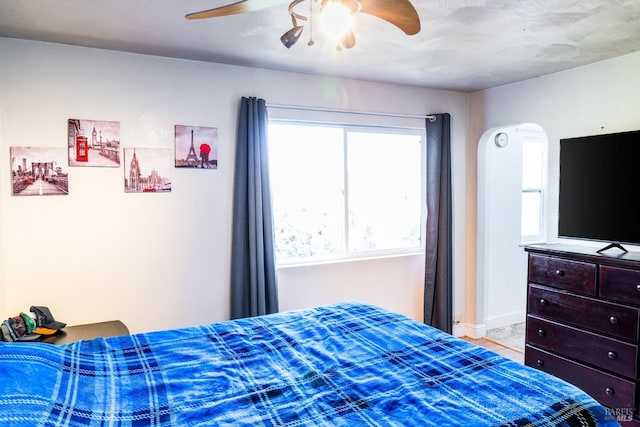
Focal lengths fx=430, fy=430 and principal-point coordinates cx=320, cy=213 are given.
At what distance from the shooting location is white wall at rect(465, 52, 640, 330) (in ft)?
10.1

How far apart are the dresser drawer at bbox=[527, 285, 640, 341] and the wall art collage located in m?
2.56

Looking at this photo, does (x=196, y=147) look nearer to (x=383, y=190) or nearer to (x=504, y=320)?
(x=383, y=190)

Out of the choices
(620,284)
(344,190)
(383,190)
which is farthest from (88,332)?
(620,284)

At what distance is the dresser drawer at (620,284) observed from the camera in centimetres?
251

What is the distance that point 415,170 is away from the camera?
424cm

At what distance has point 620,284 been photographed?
2582 millimetres

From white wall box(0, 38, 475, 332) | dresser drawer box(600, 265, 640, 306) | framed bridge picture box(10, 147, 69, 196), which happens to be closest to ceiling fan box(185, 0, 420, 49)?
white wall box(0, 38, 475, 332)

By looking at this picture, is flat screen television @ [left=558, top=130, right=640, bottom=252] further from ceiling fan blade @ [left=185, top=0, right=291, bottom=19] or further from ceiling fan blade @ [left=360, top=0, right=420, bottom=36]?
ceiling fan blade @ [left=185, top=0, right=291, bottom=19]

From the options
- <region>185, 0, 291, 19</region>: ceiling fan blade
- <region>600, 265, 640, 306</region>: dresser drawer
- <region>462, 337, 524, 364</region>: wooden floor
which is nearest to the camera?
<region>185, 0, 291, 19</region>: ceiling fan blade

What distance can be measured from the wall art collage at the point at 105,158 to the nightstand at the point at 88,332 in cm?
89

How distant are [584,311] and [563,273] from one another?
27cm

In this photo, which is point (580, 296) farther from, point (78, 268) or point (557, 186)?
point (78, 268)

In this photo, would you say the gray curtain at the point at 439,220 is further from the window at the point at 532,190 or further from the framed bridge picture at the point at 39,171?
the framed bridge picture at the point at 39,171

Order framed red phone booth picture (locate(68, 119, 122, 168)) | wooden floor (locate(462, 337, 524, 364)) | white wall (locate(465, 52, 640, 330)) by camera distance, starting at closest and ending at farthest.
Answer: framed red phone booth picture (locate(68, 119, 122, 168)) < white wall (locate(465, 52, 640, 330)) < wooden floor (locate(462, 337, 524, 364))
